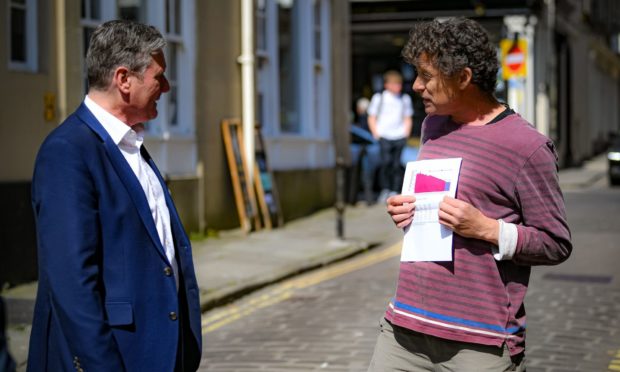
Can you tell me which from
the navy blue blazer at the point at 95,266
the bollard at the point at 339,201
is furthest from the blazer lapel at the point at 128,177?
the bollard at the point at 339,201

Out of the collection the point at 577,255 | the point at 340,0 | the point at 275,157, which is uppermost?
the point at 340,0

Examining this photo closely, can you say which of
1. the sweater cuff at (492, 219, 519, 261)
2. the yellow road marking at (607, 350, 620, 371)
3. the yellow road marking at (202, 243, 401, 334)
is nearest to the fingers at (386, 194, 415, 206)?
the sweater cuff at (492, 219, 519, 261)

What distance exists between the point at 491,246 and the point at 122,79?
1246 millimetres

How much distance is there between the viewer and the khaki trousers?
325cm

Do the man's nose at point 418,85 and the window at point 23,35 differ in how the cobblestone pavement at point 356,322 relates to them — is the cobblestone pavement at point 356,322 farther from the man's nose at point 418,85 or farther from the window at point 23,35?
the man's nose at point 418,85

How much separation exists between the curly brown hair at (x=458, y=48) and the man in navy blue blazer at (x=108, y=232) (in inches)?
33.1

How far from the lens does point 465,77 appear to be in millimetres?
3299

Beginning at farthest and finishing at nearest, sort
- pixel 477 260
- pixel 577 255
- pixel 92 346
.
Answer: pixel 577 255
pixel 477 260
pixel 92 346

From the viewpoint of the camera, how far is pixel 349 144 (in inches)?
748

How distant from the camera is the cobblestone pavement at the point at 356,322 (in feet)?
22.7

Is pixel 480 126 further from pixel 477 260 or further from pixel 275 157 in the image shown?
pixel 275 157

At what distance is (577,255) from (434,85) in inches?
370

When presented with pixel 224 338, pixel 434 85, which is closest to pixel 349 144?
pixel 224 338

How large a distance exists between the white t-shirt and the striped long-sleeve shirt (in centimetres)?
1422
